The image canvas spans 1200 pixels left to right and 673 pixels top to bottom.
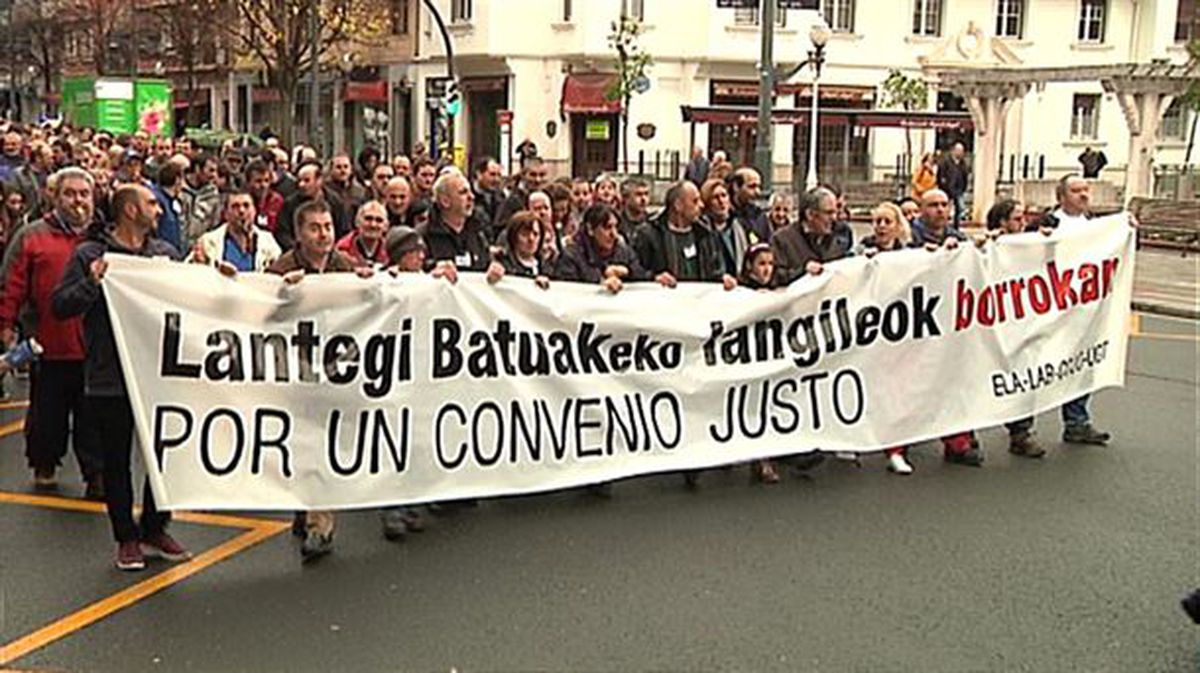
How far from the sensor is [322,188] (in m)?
11.6

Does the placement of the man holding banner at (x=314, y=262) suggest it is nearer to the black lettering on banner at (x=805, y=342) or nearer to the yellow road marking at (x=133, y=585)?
the yellow road marking at (x=133, y=585)

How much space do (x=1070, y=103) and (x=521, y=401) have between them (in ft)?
156

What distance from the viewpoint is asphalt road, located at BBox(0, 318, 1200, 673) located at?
5250 millimetres

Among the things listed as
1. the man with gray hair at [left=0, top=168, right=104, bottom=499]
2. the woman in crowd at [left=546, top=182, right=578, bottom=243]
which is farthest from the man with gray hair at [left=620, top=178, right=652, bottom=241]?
the man with gray hair at [left=0, top=168, right=104, bottom=499]

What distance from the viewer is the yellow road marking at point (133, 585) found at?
534cm

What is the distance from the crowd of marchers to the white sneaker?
0.06 feet

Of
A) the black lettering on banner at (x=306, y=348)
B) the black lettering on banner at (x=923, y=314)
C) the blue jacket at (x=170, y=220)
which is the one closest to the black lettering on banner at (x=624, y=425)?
the black lettering on banner at (x=306, y=348)

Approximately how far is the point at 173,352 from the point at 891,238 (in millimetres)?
4451

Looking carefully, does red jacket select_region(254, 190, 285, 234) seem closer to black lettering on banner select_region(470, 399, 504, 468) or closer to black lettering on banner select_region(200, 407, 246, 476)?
black lettering on banner select_region(470, 399, 504, 468)

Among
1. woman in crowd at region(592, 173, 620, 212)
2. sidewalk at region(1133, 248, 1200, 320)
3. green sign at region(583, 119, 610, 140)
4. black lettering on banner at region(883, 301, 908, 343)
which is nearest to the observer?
black lettering on banner at region(883, 301, 908, 343)

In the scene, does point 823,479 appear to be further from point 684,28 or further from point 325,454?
point 684,28

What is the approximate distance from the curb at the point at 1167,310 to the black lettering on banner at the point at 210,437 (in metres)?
13.4

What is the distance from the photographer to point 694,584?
6.07m

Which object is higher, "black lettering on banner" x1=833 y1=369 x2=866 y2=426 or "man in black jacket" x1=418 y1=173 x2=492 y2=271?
"man in black jacket" x1=418 y1=173 x2=492 y2=271
